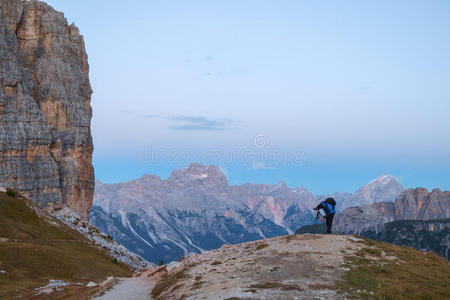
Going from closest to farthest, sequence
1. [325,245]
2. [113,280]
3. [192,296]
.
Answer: [192,296], [325,245], [113,280]

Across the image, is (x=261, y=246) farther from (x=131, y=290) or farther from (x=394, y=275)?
(x=394, y=275)

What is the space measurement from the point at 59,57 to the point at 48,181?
155 ft

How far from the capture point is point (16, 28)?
15075cm

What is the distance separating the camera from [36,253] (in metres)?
63.1

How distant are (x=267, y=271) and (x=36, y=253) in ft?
139

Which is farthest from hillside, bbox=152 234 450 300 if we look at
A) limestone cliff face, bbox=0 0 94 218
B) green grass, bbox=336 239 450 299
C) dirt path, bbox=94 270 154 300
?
limestone cliff face, bbox=0 0 94 218

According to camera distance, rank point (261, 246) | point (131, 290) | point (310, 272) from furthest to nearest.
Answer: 1. point (261, 246)
2. point (131, 290)
3. point (310, 272)

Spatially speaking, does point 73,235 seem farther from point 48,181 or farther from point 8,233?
point 48,181

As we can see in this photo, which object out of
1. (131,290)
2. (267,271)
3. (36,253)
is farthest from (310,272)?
(36,253)

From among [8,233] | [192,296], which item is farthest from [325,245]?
[8,233]

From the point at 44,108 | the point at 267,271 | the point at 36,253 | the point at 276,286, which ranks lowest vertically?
the point at 36,253

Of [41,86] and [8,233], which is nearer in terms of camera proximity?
[8,233]

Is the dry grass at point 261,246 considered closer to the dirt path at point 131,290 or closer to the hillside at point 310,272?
the hillside at point 310,272

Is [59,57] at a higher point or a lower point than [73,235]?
higher
